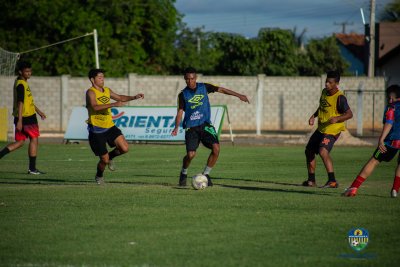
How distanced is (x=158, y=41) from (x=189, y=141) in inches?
1461

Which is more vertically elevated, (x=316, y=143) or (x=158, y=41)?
(x=158, y=41)

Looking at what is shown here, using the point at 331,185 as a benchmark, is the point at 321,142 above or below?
above

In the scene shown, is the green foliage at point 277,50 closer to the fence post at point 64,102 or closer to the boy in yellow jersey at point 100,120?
the fence post at point 64,102

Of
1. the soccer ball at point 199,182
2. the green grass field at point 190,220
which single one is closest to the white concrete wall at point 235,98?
the green grass field at point 190,220

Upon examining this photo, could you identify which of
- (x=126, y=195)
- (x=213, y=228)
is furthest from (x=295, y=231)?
(x=126, y=195)

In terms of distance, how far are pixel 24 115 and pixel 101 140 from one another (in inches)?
134

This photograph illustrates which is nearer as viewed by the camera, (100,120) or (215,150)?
(215,150)

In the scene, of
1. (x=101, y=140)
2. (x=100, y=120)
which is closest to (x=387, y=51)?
(x=100, y=120)

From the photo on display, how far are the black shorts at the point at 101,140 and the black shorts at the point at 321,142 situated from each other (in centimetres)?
347

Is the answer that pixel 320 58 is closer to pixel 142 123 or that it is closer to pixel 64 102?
pixel 64 102

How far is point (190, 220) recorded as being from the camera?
10.3 m

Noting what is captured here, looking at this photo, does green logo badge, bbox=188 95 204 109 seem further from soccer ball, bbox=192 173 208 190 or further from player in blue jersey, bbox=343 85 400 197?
player in blue jersey, bbox=343 85 400 197

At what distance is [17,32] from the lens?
1844 inches

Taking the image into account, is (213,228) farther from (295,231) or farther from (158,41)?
(158,41)
